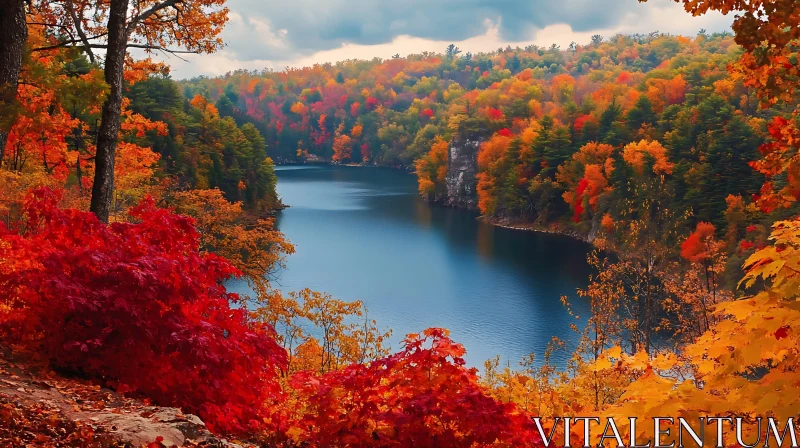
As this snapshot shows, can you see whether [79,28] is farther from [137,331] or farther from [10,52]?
[137,331]

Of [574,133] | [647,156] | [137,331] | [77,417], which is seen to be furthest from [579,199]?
[77,417]

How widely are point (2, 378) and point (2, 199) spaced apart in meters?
10.7

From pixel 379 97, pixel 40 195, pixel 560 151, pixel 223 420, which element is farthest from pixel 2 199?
pixel 379 97

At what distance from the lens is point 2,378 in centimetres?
532

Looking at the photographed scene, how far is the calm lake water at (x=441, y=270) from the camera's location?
28405mm

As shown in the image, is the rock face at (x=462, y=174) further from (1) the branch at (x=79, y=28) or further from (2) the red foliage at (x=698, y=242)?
(1) the branch at (x=79, y=28)

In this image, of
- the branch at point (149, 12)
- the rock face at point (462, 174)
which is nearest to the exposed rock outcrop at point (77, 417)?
the branch at point (149, 12)

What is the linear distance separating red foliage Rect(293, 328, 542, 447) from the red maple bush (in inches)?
25.2

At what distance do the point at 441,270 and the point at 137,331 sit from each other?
3417 cm

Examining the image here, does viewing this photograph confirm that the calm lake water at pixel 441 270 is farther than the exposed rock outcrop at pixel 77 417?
Yes

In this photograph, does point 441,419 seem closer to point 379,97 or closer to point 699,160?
point 699,160

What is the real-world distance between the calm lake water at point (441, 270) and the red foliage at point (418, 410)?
18734 millimetres

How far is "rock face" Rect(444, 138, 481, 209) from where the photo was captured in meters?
71.4

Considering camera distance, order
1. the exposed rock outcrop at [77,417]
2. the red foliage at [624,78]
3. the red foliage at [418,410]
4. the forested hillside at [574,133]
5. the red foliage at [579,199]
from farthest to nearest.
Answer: the red foliage at [624,78], the red foliage at [579,199], the forested hillside at [574,133], the red foliage at [418,410], the exposed rock outcrop at [77,417]
